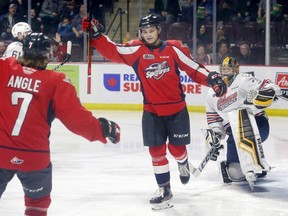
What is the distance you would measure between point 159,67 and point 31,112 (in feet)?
5.72

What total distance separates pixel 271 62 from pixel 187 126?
5066mm

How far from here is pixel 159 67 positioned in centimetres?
499

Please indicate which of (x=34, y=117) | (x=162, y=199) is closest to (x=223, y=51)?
(x=162, y=199)

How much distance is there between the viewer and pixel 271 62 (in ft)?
32.8

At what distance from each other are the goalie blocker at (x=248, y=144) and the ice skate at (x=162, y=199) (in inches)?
27.2

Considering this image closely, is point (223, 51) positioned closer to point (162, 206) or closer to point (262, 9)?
point (262, 9)

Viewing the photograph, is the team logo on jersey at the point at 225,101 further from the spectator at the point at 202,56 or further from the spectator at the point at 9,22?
the spectator at the point at 9,22

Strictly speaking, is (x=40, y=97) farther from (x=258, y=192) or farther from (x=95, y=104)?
(x=95, y=104)

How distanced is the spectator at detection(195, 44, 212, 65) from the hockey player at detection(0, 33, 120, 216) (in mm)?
7052

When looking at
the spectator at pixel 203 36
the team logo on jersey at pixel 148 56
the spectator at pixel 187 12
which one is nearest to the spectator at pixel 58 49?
the spectator at pixel 187 12

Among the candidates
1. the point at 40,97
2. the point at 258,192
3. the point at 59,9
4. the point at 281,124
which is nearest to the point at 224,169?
the point at 258,192

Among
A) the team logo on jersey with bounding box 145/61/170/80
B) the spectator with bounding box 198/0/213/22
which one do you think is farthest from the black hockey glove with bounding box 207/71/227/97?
the spectator with bounding box 198/0/213/22

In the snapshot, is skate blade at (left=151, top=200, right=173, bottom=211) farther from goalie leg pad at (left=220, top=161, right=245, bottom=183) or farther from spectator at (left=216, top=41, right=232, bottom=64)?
spectator at (left=216, top=41, right=232, bottom=64)

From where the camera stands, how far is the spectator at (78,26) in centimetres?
1129
